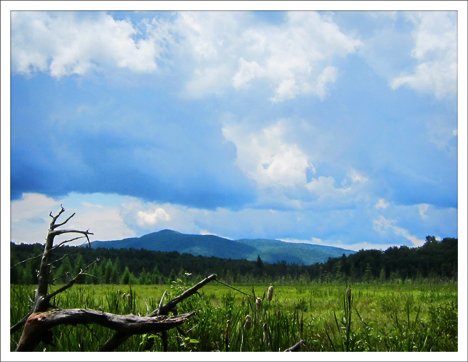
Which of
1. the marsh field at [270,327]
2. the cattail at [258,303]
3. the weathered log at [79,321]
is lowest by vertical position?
the marsh field at [270,327]

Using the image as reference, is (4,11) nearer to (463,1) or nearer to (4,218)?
(4,218)

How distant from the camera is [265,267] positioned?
7.70 meters

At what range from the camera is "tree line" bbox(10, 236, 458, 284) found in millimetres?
6934

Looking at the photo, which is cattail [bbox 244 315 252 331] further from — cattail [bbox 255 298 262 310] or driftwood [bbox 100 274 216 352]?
driftwood [bbox 100 274 216 352]

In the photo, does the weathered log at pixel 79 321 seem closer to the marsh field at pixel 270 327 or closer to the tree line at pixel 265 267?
the marsh field at pixel 270 327

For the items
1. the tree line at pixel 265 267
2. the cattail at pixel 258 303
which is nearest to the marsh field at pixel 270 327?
the cattail at pixel 258 303

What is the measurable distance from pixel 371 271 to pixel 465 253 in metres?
3.59

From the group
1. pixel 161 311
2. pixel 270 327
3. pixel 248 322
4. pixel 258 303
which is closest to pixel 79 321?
pixel 161 311

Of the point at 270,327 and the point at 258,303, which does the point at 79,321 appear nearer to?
the point at 258,303

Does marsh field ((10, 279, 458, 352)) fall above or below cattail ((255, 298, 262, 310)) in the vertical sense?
below

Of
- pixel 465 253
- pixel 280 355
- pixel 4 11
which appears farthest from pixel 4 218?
pixel 465 253

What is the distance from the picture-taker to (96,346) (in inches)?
144

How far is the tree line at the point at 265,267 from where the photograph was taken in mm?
6934

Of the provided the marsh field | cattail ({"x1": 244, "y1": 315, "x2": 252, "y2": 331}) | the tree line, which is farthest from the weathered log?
the tree line
